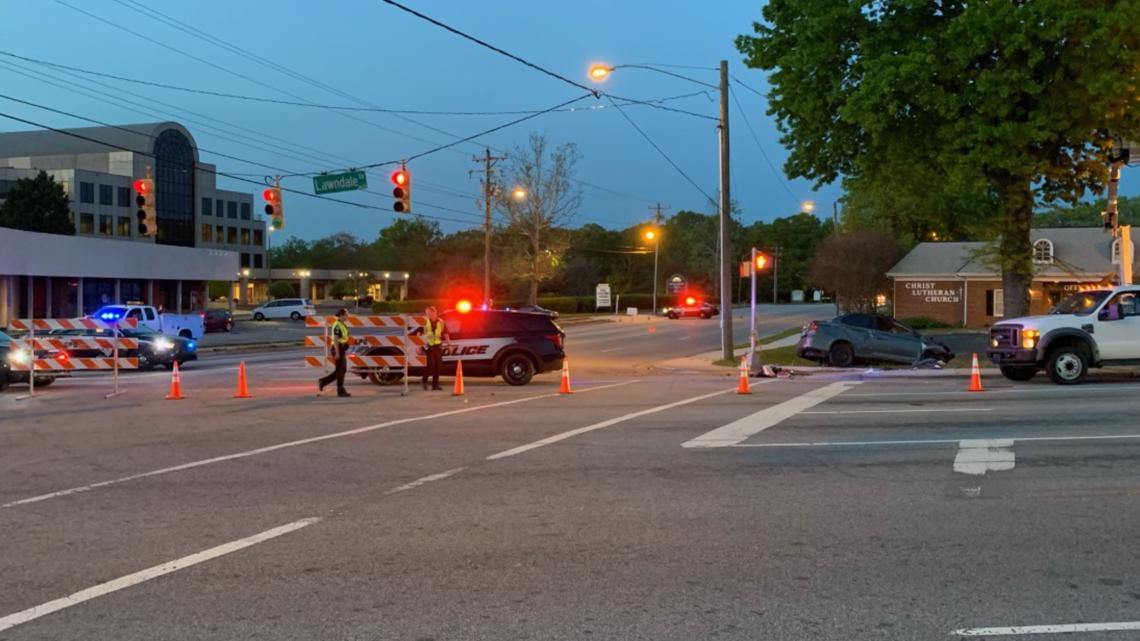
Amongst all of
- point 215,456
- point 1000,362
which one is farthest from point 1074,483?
point 1000,362

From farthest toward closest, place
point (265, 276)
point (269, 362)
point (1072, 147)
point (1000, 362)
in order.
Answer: point (265, 276), point (269, 362), point (1072, 147), point (1000, 362)

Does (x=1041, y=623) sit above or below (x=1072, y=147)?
below

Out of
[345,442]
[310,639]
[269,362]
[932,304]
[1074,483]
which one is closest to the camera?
[310,639]

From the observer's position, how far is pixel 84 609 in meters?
5.21

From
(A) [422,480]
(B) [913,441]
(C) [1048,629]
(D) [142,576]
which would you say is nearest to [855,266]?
(B) [913,441]

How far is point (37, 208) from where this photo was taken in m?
68.4

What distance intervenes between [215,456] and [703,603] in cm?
711

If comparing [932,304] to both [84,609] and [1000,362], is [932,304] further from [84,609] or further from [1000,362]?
[84,609]

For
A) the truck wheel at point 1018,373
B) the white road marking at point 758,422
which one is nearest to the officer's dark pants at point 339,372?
the white road marking at point 758,422

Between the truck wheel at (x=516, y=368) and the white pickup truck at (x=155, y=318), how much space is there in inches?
724

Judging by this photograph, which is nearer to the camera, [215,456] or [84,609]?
[84,609]

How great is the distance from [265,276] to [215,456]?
99.7 metres

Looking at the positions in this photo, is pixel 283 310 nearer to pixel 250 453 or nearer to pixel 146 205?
pixel 146 205

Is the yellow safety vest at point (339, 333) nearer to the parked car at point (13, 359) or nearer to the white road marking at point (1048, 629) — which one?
the parked car at point (13, 359)
